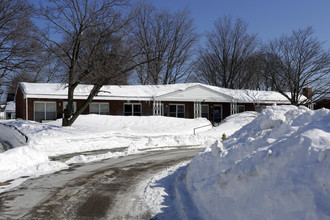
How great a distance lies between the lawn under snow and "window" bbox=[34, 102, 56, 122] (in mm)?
3901

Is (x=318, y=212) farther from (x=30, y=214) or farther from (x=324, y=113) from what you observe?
(x=30, y=214)

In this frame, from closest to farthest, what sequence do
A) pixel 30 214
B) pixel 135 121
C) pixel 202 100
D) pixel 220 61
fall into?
pixel 30 214
pixel 135 121
pixel 202 100
pixel 220 61

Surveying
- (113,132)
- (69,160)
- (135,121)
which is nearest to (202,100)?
(135,121)

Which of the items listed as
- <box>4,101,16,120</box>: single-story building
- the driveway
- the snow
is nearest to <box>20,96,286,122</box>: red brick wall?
the snow

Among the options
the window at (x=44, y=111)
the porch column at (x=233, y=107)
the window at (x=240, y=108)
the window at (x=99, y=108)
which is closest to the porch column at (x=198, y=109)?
the porch column at (x=233, y=107)

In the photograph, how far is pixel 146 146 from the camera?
60.0 ft

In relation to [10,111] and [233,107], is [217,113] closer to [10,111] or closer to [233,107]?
[233,107]

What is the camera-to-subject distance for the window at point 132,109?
3023cm

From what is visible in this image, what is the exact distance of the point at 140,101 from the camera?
1198 inches

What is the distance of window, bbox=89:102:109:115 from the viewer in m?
28.9

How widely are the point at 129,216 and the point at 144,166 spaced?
571cm

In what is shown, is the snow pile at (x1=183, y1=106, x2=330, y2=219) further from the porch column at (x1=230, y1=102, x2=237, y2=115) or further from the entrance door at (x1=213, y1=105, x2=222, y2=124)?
the entrance door at (x1=213, y1=105, x2=222, y2=124)

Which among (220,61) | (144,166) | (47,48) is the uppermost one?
(220,61)

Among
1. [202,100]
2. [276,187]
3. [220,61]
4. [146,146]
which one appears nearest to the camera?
[276,187]
